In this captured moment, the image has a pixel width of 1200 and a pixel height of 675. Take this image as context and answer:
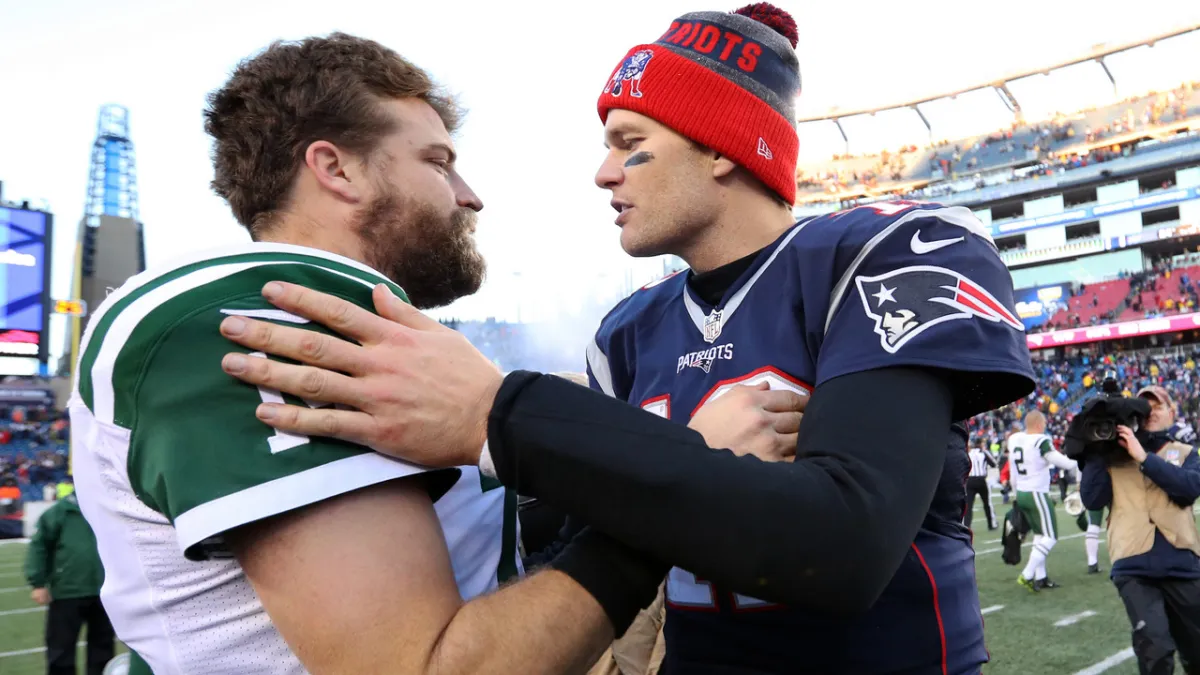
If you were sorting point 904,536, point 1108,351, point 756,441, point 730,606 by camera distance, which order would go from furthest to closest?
point 1108,351
point 730,606
point 756,441
point 904,536

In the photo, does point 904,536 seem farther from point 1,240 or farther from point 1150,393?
point 1,240

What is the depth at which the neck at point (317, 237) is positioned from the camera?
70.9 inches

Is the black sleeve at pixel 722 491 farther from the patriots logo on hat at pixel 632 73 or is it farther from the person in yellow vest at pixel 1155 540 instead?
the person in yellow vest at pixel 1155 540

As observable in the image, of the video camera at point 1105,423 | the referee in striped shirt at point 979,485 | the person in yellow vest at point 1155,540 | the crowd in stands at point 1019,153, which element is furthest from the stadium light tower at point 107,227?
the crowd in stands at point 1019,153

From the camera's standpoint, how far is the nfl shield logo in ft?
6.33

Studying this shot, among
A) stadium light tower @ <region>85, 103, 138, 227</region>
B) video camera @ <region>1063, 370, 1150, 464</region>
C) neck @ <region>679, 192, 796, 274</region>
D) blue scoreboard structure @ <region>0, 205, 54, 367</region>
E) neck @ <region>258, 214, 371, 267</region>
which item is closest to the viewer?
neck @ <region>258, 214, 371, 267</region>

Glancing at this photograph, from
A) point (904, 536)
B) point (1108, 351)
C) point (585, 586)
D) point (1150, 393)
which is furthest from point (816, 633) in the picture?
point (1108, 351)

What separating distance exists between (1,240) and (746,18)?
20.1 meters

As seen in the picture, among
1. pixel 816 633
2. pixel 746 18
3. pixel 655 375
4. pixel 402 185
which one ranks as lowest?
pixel 816 633

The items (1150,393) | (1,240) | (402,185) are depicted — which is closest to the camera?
(402,185)

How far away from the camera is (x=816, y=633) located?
1607 mm

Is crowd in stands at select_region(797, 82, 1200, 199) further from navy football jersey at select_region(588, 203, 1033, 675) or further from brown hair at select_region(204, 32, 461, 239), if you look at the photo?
brown hair at select_region(204, 32, 461, 239)

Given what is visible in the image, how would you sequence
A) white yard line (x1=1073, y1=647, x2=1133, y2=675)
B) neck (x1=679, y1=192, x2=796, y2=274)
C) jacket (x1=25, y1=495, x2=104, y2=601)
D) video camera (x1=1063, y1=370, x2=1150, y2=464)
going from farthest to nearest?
jacket (x1=25, y1=495, x2=104, y2=601) → white yard line (x1=1073, y1=647, x2=1133, y2=675) → video camera (x1=1063, y1=370, x2=1150, y2=464) → neck (x1=679, y1=192, x2=796, y2=274)

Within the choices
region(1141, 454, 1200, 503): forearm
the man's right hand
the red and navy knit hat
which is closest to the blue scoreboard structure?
the red and navy knit hat
